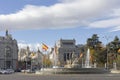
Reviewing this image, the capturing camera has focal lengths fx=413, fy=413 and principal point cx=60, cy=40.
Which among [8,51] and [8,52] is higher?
[8,51]

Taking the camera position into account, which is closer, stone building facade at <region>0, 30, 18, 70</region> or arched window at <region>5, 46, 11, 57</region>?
stone building facade at <region>0, 30, 18, 70</region>

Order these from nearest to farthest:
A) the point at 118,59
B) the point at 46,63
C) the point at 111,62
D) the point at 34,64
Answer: the point at 118,59, the point at 111,62, the point at 46,63, the point at 34,64

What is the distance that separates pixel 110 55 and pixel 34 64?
2390 inches

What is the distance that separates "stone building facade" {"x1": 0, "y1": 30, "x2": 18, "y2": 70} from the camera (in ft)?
522

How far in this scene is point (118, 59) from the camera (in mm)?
119000

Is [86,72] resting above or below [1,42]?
below

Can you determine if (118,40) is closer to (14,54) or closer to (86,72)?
(14,54)

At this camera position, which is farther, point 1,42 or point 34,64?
point 34,64

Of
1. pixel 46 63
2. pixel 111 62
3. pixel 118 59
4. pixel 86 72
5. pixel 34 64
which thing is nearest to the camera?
pixel 86 72

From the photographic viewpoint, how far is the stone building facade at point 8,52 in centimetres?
15912

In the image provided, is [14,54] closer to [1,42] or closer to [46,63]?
[1,42]

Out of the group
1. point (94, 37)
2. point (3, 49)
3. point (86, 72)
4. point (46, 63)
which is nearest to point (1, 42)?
point (3, 49)

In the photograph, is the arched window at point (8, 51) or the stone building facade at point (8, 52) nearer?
the stone building facade at point (8, 52)

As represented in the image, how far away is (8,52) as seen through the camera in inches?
→ 6368
